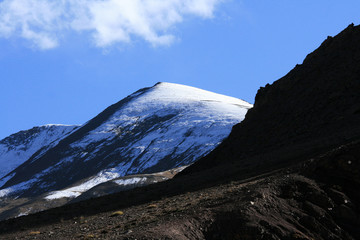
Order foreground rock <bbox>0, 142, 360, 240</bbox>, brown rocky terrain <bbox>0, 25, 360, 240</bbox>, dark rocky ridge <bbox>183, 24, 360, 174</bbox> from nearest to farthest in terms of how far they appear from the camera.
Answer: foreground rock <bbox>0, 142, 360, 240</bbox> < brown rocky terrain <bbox>0, 25, 360, 240</bbox> < dark rocky ridge <bbox>183, 24, 360, 174</bbox>

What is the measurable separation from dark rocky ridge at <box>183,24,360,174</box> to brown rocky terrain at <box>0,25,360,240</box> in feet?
0.35

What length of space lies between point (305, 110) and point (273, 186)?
901 inches

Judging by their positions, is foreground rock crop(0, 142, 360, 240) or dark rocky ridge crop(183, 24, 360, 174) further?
Answer: dark rocky ridge crop(183, 24, 360, 174)

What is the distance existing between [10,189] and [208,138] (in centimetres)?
7748

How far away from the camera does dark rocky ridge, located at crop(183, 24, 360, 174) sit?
32.5 metres

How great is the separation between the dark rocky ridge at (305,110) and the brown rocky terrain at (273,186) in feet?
0.35

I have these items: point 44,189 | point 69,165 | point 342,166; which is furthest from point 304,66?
point 69,165

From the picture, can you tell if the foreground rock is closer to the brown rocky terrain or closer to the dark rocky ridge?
the brown rocky terrain

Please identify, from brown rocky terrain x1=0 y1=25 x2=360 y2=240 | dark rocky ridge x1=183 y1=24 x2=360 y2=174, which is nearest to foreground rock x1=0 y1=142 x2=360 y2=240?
brown rocky terrain x1=0 y1=25 x2=360 y2=240

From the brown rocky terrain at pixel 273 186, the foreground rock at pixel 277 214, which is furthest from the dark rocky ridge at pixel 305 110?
the foreground rock at pixel 277 214

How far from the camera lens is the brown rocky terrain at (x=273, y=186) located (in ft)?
46.5

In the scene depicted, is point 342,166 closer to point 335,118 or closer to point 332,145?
point 332,145

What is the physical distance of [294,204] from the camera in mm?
15367

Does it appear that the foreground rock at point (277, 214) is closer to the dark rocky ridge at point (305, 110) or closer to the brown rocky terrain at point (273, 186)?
the brown rocky terrain at point (273, 186)
